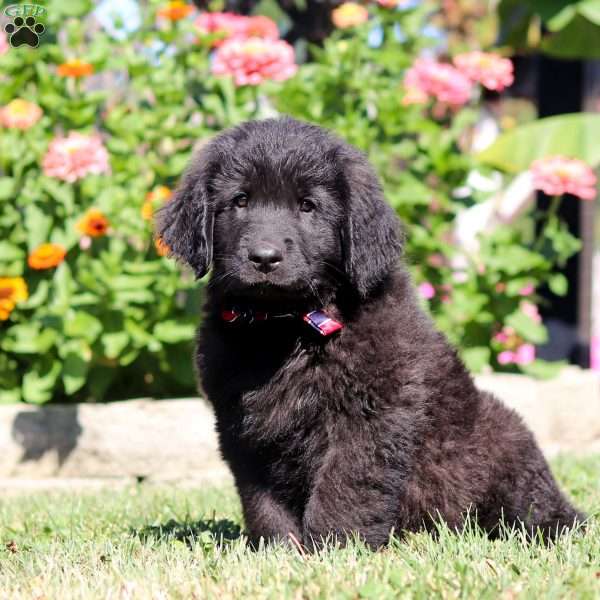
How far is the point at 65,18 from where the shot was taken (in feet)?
20.5

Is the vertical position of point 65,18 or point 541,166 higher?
point 65,18

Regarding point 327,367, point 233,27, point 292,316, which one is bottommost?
point 327,367

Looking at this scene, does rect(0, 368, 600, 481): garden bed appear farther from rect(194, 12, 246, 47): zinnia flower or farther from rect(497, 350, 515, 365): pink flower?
rect(194, 12, 246, 47): zinnia flower

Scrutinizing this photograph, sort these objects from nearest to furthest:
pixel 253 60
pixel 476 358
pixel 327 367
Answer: pixel 327 367, pixel 253 60, pixel 476 358

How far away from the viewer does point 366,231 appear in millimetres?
3500

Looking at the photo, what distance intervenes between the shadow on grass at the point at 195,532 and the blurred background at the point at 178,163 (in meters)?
1.65

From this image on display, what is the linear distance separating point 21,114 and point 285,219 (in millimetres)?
2822

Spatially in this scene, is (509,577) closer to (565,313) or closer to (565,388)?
(565,388)

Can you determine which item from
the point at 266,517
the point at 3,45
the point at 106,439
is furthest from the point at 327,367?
the point at 3,45

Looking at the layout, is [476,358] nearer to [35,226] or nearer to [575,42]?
[575,42]

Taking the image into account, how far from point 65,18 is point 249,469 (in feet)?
12.6

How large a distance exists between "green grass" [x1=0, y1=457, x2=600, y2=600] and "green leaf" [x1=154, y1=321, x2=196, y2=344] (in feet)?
5.74

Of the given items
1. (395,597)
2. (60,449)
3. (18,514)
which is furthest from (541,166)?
(395,597)

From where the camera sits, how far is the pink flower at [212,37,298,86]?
588 cm
